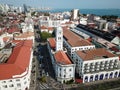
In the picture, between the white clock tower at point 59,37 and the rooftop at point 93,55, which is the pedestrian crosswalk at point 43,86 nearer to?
the rooftop at point 93,55

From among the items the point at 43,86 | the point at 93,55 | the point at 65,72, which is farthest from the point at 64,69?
the point at 93,55

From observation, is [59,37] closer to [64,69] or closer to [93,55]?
[64,69]

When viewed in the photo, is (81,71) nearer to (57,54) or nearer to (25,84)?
(57,54)

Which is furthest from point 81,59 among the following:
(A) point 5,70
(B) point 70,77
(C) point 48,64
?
(A) point 5,70

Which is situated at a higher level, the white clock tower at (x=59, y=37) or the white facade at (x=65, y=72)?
the white clock tower at (x=59, y=37)

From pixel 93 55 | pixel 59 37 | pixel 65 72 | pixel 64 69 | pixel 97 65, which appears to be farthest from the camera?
pixel 59 37

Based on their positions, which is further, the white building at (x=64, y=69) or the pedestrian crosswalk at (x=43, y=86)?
the white building at (x=64, y=69)

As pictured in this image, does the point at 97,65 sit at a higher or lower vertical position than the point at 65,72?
higher

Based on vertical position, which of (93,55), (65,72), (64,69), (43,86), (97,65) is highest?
(93,55)

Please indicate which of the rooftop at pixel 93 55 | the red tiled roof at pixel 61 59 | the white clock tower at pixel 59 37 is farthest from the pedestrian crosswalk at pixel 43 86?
the white clock tower at pixel 59 37

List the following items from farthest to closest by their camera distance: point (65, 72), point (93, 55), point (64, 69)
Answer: point (93, 55) < point (65, 72) < point (64, 69)
